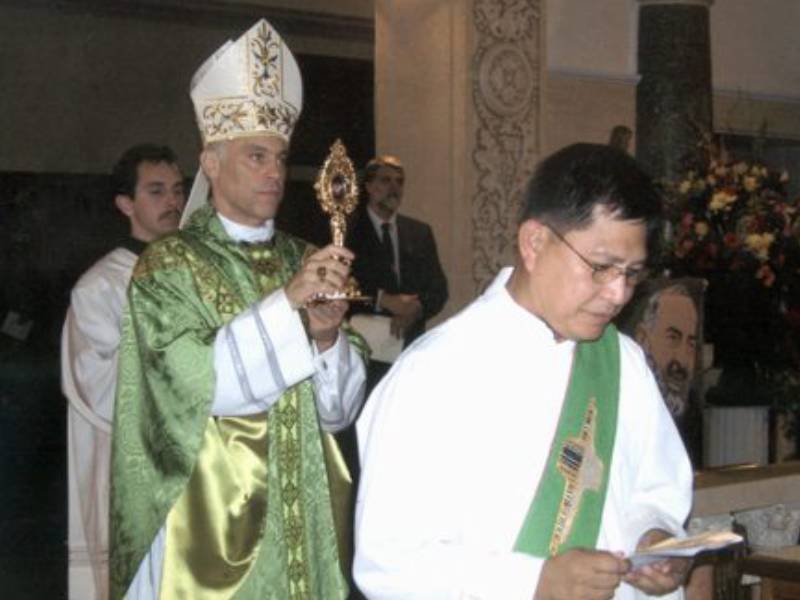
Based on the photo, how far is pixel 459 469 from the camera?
9.52 feet

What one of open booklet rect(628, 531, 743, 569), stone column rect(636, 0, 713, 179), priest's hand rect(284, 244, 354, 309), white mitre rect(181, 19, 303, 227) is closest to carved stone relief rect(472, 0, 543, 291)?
stone column rect(636, 0, 713, 179)

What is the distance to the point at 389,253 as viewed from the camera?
25.7ft

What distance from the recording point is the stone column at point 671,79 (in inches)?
418

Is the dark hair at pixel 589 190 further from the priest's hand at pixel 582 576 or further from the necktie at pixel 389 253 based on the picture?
the necktie at pixel 389 253

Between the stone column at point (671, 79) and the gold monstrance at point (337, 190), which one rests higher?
the stone column at point (671, 79)

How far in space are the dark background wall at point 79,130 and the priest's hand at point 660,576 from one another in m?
7.99

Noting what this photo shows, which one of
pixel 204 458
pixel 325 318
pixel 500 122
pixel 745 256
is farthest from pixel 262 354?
pixel 500 122

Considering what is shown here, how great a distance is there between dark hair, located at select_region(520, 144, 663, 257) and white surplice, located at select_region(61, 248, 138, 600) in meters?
2.86

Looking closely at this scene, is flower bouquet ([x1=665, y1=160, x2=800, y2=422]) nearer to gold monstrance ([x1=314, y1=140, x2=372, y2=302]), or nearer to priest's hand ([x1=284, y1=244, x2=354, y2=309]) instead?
gold monstrance ([x1=314, y1=140, x2=372, y2=302])

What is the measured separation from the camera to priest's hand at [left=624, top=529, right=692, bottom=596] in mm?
2922

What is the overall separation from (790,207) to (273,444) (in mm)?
3282

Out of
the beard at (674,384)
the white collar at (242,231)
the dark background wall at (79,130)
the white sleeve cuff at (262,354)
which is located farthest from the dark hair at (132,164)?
the dark background wall at (79,130)

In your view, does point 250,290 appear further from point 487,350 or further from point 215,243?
point 487,350

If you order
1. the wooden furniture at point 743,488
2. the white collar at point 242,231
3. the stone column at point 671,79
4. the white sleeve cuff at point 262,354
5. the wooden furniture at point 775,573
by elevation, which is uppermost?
the stone column at point 671,79
